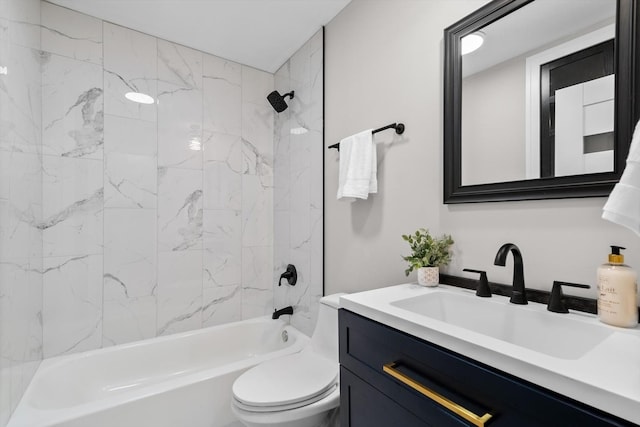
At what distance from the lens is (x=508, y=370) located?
59 cm

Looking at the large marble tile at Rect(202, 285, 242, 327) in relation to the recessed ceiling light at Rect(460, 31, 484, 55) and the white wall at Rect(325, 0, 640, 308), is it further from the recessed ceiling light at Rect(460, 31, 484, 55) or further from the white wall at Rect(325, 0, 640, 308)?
the recessed ceiling light at Rect(460, 31, 484, 55)

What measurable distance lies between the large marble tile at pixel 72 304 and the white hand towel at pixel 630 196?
2.42 meters

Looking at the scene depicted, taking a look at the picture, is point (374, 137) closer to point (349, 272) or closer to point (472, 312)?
point (349, 272)

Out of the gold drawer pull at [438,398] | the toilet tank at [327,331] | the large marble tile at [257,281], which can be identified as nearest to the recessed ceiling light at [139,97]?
the large marble tile at [257,281]

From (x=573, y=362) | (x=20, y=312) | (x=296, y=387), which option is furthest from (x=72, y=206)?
(x=573, y=362)

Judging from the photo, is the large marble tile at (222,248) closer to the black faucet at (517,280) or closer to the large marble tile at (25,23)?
the large marble tile at (25,23)

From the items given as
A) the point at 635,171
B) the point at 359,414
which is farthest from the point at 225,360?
the point at 635,171

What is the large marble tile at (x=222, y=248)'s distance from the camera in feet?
7.68

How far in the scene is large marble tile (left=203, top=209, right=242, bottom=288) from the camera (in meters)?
2.34

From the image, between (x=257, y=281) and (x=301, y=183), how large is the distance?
3.06 ft

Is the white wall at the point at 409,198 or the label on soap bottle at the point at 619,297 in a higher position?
the white wall at the point at 409,198

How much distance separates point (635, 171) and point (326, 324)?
1373 mm

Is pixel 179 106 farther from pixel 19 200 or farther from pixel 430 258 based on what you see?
pixel 430 258

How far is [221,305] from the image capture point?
238cm
